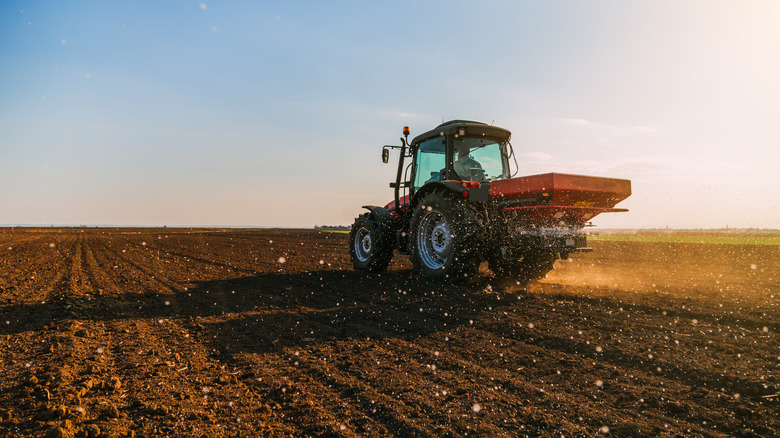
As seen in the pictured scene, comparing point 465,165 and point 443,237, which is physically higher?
point 465,165

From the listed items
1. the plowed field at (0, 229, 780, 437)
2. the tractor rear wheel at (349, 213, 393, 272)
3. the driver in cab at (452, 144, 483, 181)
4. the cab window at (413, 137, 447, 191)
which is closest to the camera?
the plowed field at (0, 229, 780, 437)

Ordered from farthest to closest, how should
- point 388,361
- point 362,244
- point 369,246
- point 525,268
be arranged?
point 362,244, point 369,246, point 525,268, point 388,361

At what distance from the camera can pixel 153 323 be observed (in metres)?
4.73

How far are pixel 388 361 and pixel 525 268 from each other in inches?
212

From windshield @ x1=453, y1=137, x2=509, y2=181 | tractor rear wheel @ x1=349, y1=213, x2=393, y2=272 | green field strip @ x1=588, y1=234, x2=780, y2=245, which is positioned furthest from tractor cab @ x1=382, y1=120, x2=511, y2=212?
green field strip @ x1=588, y1=234, x2=780, y2=245

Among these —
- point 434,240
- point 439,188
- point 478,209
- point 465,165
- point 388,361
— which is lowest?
point 388,361

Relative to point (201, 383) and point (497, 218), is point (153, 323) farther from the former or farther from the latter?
point (497, 218)

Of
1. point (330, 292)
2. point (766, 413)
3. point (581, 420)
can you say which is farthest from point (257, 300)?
point (766, 413)

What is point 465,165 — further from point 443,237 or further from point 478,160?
point 443,237

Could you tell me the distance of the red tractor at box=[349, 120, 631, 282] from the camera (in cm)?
622

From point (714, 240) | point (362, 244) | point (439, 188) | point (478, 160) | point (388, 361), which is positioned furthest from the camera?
point (714, 240)

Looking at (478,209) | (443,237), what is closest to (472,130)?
(478,209)

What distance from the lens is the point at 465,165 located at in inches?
300

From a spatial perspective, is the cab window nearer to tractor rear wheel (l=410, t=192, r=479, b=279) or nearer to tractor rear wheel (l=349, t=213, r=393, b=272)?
tractor rear wheel (l=410, t=192, r=479, b=279)
